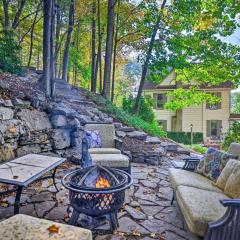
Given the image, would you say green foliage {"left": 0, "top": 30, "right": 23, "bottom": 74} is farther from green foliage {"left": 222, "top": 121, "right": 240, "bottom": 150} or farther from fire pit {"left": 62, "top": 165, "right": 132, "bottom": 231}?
green foliage {"left": 222, "top": 121, "right": 240, "bottom": 150}

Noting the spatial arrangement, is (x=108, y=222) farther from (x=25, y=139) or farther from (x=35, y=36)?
(x=35, y=36)

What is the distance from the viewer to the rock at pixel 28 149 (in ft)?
15.5

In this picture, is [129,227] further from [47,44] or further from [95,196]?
[47,44]

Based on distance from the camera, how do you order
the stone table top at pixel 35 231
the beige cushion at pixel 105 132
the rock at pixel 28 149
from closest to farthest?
the stone table top at pixel 35 231, the rock at pixel 28 149, the beige cushion at pixel 105 132

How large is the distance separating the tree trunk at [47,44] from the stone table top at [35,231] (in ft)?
16.5

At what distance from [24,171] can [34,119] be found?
2311mm

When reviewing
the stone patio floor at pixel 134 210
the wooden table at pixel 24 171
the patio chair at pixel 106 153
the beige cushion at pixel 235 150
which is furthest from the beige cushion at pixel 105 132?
the beige cushion at pixel 235 150

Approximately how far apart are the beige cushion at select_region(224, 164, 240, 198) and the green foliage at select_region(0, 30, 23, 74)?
6767 mm

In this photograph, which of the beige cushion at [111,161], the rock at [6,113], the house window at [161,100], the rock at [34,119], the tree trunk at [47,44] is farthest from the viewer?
the house window at [161,100]

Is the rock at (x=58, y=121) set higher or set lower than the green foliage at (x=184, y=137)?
higher

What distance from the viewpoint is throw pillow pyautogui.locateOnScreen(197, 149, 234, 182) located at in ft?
11.4

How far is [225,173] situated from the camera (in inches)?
126

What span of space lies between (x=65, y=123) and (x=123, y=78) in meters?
22.6

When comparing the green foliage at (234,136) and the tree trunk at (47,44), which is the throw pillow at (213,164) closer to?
the green foliage at (234,136)
